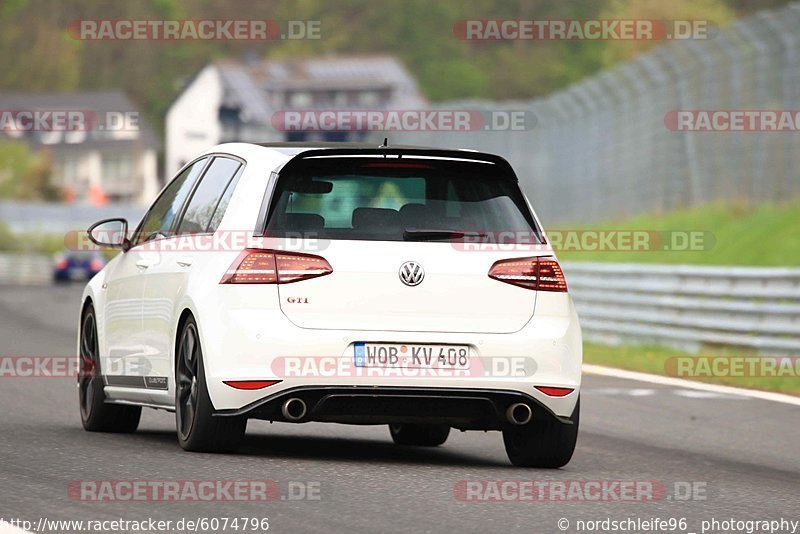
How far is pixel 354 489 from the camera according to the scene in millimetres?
8406

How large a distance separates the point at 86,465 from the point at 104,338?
2191mm

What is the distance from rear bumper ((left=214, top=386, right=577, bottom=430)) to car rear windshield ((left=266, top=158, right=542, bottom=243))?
0.77m

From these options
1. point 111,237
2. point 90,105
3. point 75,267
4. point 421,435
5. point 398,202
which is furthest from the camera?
point 90,105

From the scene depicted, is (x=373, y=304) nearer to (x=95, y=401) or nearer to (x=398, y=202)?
(x=398, y=202)

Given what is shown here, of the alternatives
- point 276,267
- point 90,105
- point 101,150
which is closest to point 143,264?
point 276,267

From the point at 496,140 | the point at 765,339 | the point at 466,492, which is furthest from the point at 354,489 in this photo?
the point at 496,140

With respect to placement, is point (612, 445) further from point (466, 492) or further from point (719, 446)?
point (466, 492)

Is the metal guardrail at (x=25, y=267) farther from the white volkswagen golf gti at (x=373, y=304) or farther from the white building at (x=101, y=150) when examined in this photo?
the white volkswagen golf gti at (x=373, y=304)

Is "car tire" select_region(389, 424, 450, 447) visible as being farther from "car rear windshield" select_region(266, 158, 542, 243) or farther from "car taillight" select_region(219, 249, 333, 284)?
"car taillight" select_region(219, 249, 333, 284)

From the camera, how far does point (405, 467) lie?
9.53 meters

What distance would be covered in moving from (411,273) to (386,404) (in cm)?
66

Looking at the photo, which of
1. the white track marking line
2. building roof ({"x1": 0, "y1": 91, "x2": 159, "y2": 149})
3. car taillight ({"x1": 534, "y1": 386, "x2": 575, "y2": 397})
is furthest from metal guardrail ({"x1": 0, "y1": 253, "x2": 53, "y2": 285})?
car taillight ({"x1": 534, "y1": 386, "x2": 575, "y2": 397})

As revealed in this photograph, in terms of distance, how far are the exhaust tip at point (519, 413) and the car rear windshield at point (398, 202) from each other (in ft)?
2.78

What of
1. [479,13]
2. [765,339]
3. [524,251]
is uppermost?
[479,13]
